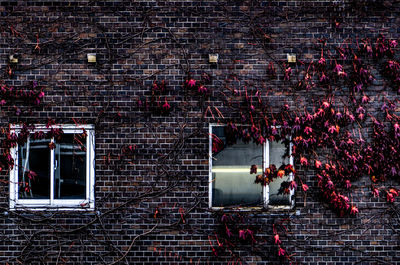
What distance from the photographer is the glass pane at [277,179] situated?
673cm

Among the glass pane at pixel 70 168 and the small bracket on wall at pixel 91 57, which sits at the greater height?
the small bracket on wall at pixel 91 57

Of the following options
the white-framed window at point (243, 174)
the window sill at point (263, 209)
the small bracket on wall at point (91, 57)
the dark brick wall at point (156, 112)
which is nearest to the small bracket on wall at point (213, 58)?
the dark brick wall at point (156, 112)

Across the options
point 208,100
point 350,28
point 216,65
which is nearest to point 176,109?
point 208,100

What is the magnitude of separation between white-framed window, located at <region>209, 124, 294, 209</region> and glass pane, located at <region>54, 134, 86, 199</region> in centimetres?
199

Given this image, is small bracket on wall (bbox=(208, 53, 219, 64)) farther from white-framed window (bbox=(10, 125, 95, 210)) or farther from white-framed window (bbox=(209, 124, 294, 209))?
white-framed window (bbox=(10, 125, 95, 210))

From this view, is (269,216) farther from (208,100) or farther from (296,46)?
(296,46)

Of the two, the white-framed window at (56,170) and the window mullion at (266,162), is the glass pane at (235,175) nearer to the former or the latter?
the window mullion at (266,162)

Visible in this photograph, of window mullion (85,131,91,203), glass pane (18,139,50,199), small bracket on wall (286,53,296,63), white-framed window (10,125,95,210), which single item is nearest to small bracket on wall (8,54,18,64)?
white-framed window (10,125,95,210)

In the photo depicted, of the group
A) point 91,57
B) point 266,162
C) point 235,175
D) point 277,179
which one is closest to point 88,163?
point 91,57

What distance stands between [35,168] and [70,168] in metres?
0.53

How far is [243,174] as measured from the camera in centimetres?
672

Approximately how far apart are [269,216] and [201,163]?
131 cm

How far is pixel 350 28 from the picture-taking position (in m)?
6.73

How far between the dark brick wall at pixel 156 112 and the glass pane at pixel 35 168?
27cm
